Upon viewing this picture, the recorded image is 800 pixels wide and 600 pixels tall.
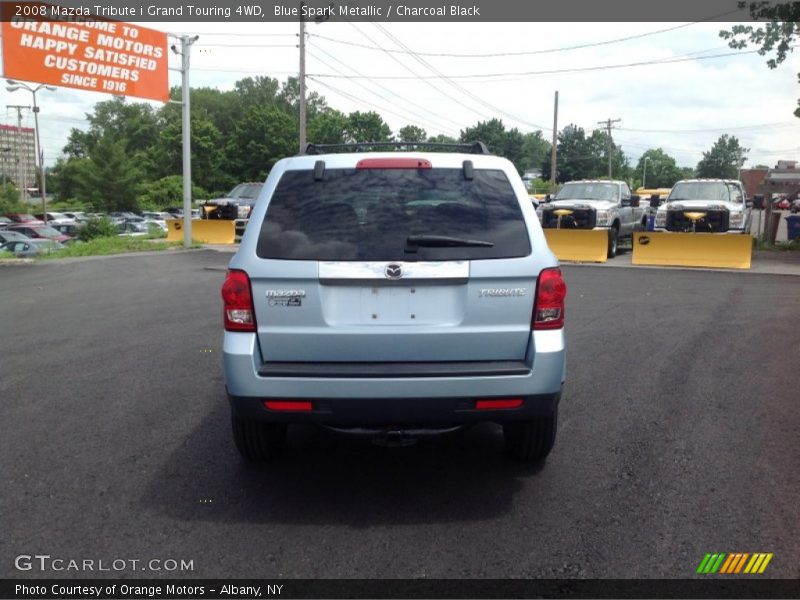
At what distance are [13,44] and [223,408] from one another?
55.6 feet

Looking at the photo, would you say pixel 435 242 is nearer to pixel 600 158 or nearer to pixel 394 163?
pixel 394 163

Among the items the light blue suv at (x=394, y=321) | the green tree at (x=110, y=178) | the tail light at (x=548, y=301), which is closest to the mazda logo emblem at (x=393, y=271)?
the light blue suv at (x=394, y=321)

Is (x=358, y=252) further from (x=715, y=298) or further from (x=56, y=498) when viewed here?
(x=715, y=298)

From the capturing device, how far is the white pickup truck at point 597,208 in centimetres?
1978

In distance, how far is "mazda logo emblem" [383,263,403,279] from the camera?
393 cm

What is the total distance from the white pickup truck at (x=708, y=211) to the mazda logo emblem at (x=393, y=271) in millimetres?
16747

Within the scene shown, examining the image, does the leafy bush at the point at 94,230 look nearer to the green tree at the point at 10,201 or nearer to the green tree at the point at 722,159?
the green tree at the point at 10,201

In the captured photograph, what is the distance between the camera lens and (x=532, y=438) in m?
4.64

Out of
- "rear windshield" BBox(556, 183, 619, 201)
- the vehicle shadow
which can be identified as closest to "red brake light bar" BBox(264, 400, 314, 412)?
the vehicle shadow

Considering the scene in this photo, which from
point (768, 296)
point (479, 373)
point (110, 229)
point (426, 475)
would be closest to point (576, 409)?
point (426, 475)

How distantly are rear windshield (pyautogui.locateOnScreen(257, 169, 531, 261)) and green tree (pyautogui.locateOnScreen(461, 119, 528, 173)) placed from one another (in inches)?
3771

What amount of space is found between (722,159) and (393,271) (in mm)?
161642

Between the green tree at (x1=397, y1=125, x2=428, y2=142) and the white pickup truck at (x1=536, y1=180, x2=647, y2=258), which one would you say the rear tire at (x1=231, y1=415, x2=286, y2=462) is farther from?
the green tree at (x1=397, y1=125, x2=428, y2=142)

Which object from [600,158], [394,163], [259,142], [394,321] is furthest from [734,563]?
[600,158]
